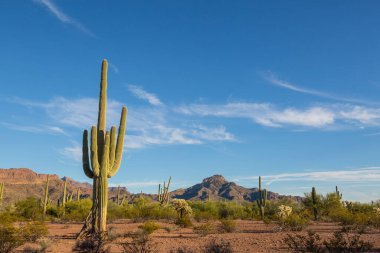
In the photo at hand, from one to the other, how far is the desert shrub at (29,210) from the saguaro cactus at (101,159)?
19468mm

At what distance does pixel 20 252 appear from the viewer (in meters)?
13.3

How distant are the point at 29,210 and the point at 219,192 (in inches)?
3605

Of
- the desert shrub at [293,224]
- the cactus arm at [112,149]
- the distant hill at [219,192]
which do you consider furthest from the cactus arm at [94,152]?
the distant hill at [219,192]

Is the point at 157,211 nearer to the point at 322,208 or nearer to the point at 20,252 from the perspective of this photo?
the point at 322,208

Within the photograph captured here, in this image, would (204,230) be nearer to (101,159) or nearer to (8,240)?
(101,159)

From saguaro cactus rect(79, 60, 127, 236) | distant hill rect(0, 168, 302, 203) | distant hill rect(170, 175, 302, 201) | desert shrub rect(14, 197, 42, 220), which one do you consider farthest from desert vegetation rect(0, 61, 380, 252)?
distant hill rect(170, 175, 302, 201)

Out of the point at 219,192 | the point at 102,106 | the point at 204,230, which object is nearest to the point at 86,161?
the point at 102,106

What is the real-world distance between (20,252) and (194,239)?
7.33 metres

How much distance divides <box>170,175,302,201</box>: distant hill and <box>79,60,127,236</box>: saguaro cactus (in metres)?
93.0

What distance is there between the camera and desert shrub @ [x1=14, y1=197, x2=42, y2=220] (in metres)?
34.8

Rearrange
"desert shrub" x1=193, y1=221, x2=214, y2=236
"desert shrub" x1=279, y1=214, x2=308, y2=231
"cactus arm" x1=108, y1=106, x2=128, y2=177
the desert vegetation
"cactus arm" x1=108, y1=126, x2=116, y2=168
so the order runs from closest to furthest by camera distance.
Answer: the desert vegetation < "cactus arm" x1=108, y1=126, x2=116, y2=168 < "cactus arm" x1=108, y1=106, x2=128, y2=177 < "desert shrub" x1=193, y1=221, x2=214, y2=236 < "desert shrub" x1=279, y1=214, x2=308, y2=231

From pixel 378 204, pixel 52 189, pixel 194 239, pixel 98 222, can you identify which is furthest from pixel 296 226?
pixel 52 189

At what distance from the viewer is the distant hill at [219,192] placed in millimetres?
114350

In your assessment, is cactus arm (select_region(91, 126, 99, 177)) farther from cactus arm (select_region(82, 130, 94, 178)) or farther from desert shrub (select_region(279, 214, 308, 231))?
desert shrub (select_region(279, 214, 308, 231))
